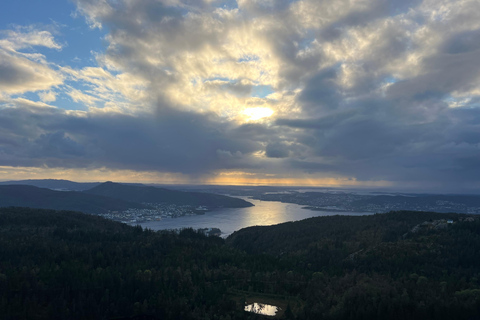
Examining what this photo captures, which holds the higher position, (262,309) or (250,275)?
(262,309)

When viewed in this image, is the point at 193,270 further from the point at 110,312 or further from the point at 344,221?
the point at 344,221

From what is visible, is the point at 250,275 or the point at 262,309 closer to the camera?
the point at 262,309

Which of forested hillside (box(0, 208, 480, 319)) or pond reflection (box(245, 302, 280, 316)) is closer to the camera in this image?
forested hillside (box(0, 208, 480, 319))

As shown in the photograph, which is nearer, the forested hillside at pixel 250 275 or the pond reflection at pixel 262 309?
the forested hillside at pixel 250 275

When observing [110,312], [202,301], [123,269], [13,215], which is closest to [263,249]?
[123,269]
